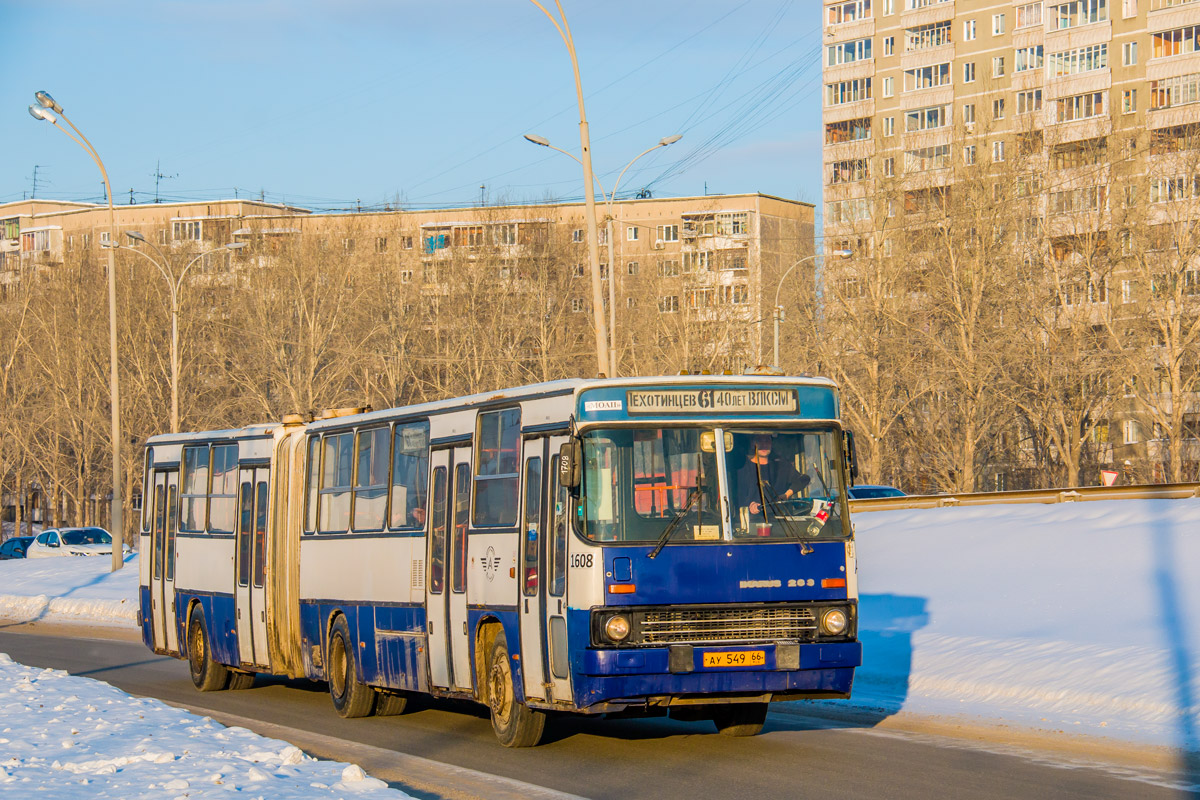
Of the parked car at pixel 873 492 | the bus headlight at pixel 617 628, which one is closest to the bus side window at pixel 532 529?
the bus headlight at pixel 617 628

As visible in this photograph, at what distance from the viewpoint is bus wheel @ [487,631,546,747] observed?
1312 cm

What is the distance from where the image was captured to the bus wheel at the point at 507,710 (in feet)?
43.1

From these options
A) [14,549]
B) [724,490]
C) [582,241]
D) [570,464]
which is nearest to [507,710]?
[570,464]

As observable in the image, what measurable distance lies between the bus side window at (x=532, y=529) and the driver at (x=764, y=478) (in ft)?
5.46

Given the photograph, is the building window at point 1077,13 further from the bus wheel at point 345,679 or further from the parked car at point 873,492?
the bus wheel at point 345,679

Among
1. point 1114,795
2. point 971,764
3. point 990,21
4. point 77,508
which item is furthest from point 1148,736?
point 990,21

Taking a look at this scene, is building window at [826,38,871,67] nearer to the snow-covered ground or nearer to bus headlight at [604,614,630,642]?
the snow-covered ground

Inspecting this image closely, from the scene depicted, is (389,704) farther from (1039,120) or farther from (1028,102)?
(1028,102)

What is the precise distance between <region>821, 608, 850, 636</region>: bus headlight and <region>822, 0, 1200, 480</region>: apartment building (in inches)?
1798

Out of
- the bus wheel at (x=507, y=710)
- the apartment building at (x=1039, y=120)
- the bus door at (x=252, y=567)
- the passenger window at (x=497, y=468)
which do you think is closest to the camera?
the bus wheel at (x=507, y=710)

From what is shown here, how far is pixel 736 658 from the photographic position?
11.8 m

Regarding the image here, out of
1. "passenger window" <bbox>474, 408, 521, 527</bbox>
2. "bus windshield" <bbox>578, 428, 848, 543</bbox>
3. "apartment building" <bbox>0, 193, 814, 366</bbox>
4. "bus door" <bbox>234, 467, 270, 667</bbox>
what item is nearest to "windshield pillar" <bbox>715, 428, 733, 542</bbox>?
"bus windshield" <bbox>578, 428, 848, 543</bbox>

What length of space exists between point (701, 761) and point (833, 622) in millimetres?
1454

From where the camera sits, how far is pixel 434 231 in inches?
4464
